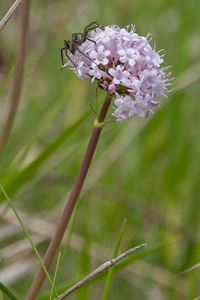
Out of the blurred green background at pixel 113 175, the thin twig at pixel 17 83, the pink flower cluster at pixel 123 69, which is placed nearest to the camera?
the pink flower cluster at pixel 123 69

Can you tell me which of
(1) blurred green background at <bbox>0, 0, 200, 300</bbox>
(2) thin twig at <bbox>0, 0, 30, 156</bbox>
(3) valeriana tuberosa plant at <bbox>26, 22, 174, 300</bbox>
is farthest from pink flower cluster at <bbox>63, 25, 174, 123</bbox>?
(2) thin twig at <bbox>0, 0, 30, 156</bbox>

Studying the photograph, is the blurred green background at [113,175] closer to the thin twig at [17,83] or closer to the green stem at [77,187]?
the thin twig at [17,83]

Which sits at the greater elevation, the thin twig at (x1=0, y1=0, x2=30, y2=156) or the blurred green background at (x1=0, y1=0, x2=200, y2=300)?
the thin twig at (x1=0, y1=0, x2=30, y2=156)

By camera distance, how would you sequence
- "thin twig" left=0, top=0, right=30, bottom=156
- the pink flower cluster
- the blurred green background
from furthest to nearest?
the blurred green background, "thin twig" left=0, top=0, right=30, bottom=156, the pink flower cluster

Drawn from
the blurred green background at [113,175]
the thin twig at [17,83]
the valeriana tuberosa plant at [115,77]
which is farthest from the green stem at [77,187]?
the thin twig at [17,83]

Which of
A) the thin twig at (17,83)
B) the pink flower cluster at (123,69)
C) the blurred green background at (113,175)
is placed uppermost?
the thin twig at (17,83)

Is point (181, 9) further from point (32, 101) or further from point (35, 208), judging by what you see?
point (35, 208)

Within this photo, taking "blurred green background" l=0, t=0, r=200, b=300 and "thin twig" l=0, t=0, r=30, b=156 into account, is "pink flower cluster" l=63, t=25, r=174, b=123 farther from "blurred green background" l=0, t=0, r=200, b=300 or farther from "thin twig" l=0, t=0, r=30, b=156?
"thin twig" l=0, t=0, r=30, b=156
